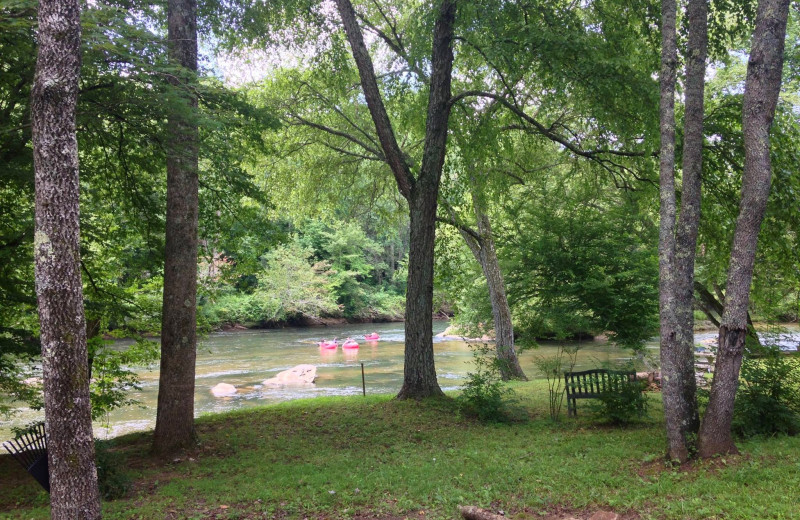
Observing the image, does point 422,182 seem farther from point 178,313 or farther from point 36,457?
point 36,457

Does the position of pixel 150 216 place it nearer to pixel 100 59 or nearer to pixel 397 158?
pixel 100 59

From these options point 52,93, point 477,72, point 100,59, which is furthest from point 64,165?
point 477,72

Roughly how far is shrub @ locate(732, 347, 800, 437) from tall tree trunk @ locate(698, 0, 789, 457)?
1.24 meters

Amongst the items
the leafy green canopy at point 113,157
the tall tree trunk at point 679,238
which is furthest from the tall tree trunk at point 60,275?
the tall tree trunk at point 679,238

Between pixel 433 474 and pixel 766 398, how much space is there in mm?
4351

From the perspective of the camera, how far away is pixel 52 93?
146 inches

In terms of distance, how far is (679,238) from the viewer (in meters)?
6.14

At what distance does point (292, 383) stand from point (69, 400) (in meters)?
13.5

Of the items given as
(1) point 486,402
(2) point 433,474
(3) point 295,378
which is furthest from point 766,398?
(3) point 295,378

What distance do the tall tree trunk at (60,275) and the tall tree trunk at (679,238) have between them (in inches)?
220

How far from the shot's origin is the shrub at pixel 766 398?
261 inches

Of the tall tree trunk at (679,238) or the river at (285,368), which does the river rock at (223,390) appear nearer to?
the river at (285,368)

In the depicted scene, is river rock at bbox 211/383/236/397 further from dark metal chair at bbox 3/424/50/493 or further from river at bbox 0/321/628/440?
dark metal chair at bbox 3/424/50/493

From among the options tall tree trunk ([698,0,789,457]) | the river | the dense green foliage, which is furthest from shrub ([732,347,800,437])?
the river
